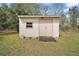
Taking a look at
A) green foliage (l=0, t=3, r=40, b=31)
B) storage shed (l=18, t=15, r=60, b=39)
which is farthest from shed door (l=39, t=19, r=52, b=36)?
green foliage (l=0, t=3, r=40, b=31)

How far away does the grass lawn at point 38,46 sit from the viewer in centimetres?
176

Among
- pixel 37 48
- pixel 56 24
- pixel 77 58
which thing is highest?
pixel 56 24

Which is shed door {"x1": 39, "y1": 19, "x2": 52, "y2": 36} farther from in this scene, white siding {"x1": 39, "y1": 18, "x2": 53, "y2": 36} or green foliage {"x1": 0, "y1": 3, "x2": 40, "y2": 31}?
green foliage {"x1": 0, "y1": 3, "x2": 40, "y2": 31}

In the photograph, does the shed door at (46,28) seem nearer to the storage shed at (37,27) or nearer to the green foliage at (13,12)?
the storage shed at (37,27)

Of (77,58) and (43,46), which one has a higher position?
(43,46)

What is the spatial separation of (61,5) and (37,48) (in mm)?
502

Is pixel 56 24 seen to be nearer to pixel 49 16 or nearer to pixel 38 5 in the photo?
pixel 49 16

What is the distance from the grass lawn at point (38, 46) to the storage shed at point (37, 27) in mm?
64

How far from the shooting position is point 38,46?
5.78 ft

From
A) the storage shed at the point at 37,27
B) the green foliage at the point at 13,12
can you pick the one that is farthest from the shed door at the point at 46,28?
the green foliage at the point at 13,12

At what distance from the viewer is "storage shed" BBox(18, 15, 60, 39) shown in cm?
175

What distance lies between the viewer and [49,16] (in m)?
1.76

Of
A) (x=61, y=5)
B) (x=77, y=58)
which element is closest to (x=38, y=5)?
(x=61, y=5)

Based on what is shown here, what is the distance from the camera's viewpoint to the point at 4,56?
1.77 metres
